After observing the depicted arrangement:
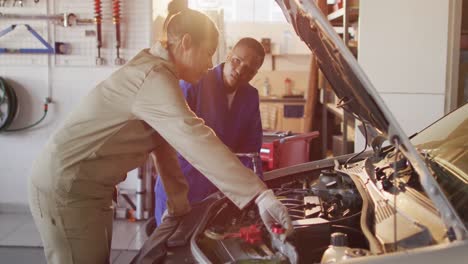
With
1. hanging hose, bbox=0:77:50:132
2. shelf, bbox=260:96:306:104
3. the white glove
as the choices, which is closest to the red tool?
the white glove

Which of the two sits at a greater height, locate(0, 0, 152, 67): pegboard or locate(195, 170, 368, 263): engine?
locate(0, 0, 152, 67): pegboard

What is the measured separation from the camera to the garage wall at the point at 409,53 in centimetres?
393

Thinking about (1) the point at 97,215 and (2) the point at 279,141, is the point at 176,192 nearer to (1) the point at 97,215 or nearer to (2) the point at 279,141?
(1) the point at 97,215

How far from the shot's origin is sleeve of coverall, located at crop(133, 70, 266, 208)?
173cm

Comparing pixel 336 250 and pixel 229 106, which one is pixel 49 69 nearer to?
pixel 229 106

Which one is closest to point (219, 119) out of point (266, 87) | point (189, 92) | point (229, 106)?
point (229, 106)

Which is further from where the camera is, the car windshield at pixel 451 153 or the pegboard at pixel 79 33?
the pegboard at pixel 79 33

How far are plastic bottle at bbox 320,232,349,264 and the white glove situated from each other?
148mm

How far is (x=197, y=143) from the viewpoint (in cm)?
174

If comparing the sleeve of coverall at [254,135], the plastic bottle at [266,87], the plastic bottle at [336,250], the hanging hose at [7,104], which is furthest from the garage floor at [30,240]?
the plastic bottle at [266,87]

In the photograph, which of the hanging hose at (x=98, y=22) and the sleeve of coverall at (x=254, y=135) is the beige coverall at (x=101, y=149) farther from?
the hanging hose at (x=98, y=22)

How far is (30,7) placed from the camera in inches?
200

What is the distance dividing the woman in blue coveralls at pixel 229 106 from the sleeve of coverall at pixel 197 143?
1.06 m

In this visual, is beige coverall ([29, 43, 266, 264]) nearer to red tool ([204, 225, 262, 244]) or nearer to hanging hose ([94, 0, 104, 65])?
red tool ([204, 225, 262, 244])
